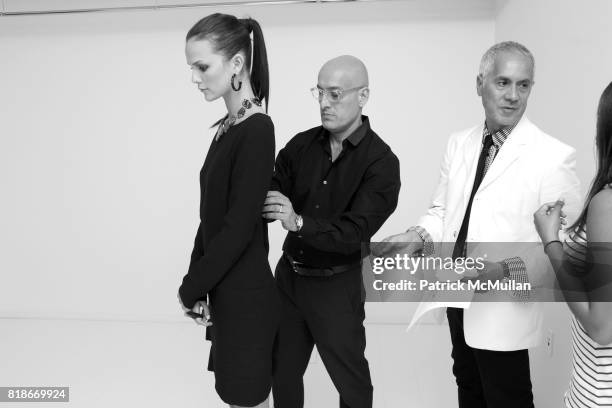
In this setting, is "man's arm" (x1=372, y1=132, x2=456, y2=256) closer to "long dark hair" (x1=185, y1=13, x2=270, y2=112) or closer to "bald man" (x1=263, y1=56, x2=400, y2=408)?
"bald man" (x1=263, y1=56, x2=400, y2=408)

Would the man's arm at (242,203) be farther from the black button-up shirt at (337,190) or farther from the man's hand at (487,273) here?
the man's hand at (487,273)

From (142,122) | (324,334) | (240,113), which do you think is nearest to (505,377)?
(324,334)

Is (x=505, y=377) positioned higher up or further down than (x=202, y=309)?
further down

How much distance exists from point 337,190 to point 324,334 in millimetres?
561

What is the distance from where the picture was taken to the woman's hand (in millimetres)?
1520

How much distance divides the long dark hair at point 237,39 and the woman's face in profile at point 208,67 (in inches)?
0.7

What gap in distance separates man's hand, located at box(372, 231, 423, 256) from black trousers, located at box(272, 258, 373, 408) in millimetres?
228

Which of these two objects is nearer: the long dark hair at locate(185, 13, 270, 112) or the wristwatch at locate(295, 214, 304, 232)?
the long dark hair at locate(185, 13, 270, 112)

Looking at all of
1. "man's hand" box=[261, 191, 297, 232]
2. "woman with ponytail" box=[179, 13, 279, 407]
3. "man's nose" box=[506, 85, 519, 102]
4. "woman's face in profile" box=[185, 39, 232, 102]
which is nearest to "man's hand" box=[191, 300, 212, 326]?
"woman with ponytail" box=[179, 13, 279, 407]

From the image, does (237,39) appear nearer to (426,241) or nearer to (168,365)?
(426,241)

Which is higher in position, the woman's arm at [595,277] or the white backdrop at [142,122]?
the white backdrop at [142,122]

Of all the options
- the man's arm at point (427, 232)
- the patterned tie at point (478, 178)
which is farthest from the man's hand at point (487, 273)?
the man's arm at point (427, 232)

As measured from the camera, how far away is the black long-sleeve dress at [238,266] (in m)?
1.67

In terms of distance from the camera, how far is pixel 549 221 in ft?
5.05
